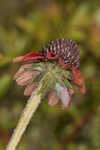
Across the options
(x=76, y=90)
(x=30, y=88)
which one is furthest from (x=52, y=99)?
(x=76, y=90)

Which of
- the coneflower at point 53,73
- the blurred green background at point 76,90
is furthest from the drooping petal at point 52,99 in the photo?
the blurred green background at point 76,90

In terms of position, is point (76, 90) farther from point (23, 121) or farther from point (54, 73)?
point (23, 121)

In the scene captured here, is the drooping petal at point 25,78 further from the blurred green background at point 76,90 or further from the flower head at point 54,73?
the blurred green background at point 76,90

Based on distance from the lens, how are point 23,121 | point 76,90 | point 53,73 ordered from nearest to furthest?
point 23,121 → point 53,73 → point 76,90

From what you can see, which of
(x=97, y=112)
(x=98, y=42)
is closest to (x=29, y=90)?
(x=97, y=112)

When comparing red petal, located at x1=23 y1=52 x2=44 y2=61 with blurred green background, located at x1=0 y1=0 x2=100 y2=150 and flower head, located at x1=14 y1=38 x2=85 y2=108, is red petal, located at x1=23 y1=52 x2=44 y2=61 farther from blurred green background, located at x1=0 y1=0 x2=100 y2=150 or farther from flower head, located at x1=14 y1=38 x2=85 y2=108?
blurred green background, located at x1=0 y1=0 x2=100 y2=150

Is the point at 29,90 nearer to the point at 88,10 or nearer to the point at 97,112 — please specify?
the point at 97,112
